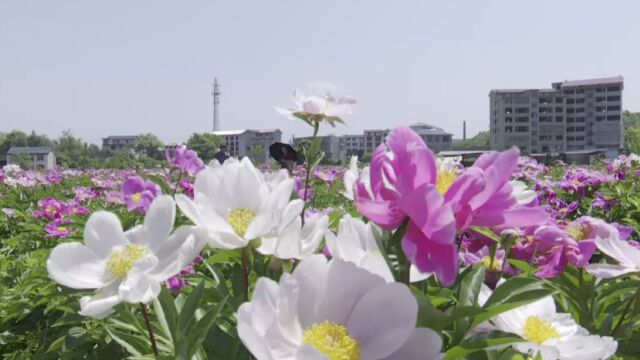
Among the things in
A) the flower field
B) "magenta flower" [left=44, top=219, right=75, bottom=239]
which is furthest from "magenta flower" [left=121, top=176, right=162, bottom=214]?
"magenta flower" [left=44, top=219, right=75, bottom=239]


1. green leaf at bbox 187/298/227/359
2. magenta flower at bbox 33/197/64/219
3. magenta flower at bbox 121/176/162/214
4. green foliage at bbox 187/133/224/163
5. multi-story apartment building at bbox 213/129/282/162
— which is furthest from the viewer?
multi-story apartment building at bbox 213/129/282/162

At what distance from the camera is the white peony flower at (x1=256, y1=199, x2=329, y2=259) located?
0.79 metres

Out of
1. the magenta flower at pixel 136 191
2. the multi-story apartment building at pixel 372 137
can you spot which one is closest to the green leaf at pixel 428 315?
the magenta flower at pixel 136 191

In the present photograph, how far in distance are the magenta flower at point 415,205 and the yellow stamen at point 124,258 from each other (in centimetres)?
32

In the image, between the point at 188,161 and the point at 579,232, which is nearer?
the point at 579,232

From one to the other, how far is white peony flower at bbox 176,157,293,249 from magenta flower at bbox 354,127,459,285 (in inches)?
5.9

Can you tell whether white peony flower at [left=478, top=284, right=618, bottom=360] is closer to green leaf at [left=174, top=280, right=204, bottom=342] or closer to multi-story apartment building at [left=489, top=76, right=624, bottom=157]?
green leaf at [left=174, top=280, right=204, bottom=342]

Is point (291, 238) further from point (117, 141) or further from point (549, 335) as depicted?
point (117, 141)

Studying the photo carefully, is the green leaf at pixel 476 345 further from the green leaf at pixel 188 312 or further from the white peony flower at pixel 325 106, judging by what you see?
the white peony flower at pixel 325 106

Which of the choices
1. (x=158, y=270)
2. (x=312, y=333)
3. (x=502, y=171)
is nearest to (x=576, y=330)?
(x=502, y=171)

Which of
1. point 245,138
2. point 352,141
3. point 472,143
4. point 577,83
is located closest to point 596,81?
point 577,83

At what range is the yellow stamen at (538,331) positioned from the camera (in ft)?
2.78

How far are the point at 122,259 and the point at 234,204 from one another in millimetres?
168

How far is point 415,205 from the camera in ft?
2.11
